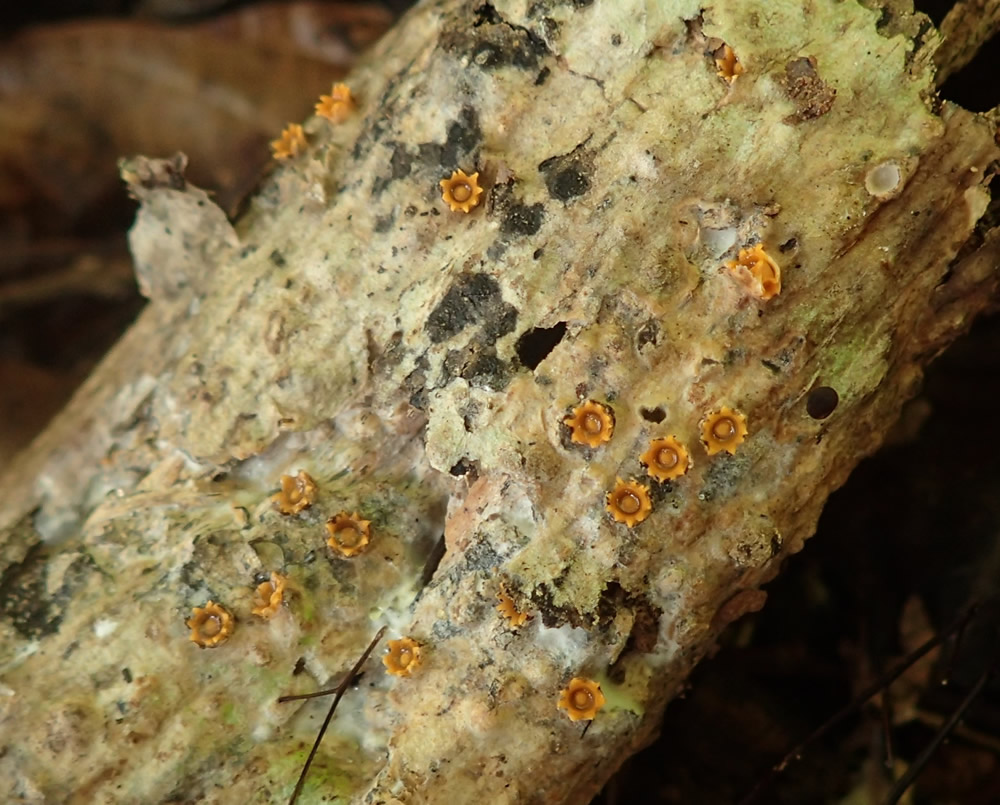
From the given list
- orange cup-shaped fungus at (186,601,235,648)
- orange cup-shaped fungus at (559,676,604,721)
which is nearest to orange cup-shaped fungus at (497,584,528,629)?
orange cup-shaped fungus at (559,676,604,721)

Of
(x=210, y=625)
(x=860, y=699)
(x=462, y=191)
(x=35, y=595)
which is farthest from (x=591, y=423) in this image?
(x=35, y=595)

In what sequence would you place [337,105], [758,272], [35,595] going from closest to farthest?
[758,272] → [35,595] → [337,105]

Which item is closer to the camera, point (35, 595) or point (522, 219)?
point (522, 219)

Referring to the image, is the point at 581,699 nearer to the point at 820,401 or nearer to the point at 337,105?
the point at 820,401

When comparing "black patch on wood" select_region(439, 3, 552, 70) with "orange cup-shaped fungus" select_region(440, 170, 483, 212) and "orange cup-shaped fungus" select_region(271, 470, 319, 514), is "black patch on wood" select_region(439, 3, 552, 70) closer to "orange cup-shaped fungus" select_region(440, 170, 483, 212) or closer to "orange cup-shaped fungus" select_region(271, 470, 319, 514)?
"orange cup-shaped fungus" select_region(440, 170, 483, 212)

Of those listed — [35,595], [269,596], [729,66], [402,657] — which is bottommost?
[35,595]

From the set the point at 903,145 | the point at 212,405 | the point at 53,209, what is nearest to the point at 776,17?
the point at 903,145

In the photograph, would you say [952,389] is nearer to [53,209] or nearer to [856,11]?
[856,11]
